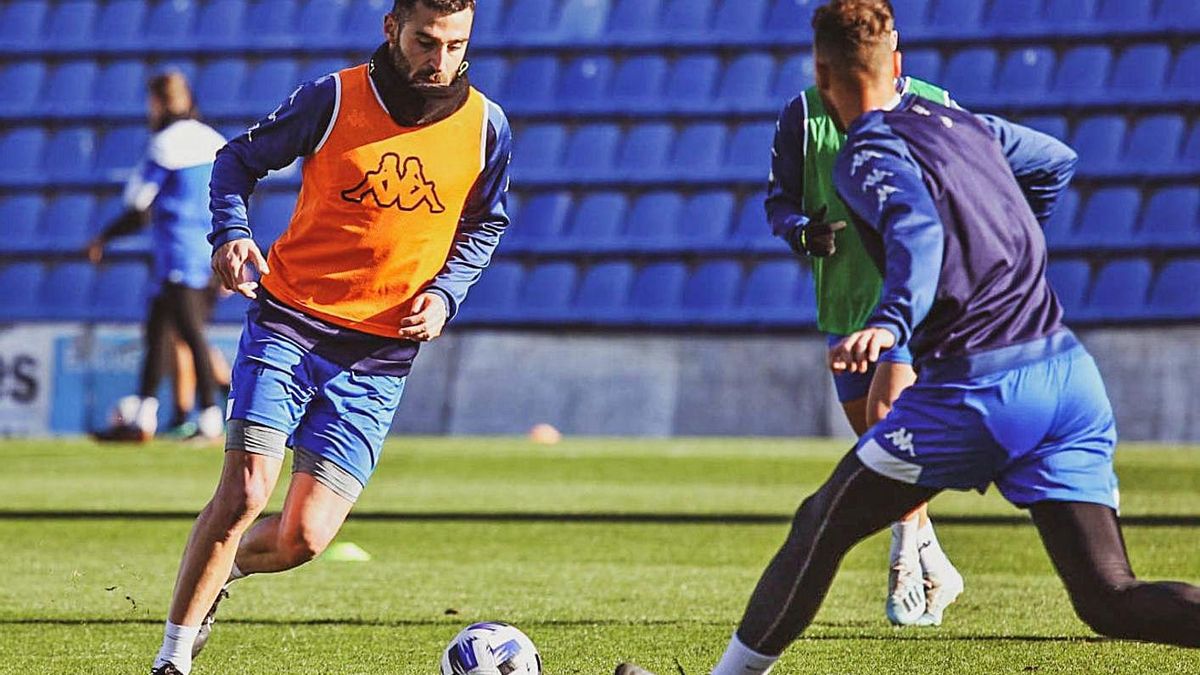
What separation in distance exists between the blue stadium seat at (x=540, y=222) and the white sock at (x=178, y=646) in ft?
49.9

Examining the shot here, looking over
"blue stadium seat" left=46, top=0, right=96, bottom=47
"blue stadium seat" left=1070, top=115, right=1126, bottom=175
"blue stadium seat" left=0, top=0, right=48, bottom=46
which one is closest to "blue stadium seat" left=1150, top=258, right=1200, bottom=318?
"blue stadium seat" left=1070, top=115, right=1126, bottom=175

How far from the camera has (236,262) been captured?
4.82 meters

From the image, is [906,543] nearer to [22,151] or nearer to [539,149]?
[539,149]

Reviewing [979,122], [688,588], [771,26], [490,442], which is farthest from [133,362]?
[979,122]

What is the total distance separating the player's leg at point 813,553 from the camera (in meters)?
4.07

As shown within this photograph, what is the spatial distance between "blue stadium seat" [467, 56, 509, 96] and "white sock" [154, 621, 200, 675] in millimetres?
16260

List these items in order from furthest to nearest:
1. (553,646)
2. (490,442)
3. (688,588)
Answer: (490,442), (688,588), (553,646)

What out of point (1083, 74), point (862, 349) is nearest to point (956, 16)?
point (1083, 74)

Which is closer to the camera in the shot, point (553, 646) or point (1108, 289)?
point (553, 646)

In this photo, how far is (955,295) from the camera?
13.1 feet

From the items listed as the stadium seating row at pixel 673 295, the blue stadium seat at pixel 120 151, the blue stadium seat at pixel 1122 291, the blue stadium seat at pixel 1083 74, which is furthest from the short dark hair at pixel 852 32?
the blue stadium seat at pixel 120 151

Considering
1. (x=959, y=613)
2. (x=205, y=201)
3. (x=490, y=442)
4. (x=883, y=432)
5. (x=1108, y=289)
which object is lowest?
(x=490, y=442)

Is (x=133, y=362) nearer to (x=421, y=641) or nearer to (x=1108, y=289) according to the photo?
(x=1108, y=289)

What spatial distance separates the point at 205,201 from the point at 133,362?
407 cm
